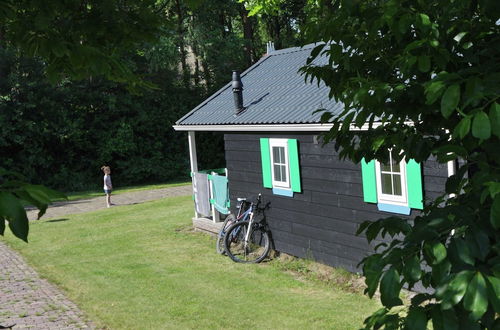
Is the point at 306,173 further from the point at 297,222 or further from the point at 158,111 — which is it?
the point at 158,111

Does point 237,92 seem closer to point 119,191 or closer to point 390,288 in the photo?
point 390,288

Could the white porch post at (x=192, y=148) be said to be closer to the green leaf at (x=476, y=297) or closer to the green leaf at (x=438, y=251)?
the green leaf at (x=438, y=251)

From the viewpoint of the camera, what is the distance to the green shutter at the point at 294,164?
11.3 metres

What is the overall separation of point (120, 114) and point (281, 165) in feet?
64.2

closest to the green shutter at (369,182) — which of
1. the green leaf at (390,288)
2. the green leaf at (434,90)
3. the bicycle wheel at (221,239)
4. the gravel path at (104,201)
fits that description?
the bicycle wheel at (221,239)

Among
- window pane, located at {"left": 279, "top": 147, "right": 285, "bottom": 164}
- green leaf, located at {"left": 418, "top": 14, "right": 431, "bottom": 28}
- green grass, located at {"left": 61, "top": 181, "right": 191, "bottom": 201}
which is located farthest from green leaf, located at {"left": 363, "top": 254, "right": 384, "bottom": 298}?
green grass, located at {"left": 61, "top": 181, "right": 191, "bottom": 201}

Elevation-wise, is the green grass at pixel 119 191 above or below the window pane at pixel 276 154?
below

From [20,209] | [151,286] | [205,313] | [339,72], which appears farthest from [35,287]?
[20,209]

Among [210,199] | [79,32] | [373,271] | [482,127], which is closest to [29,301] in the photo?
[210,199]

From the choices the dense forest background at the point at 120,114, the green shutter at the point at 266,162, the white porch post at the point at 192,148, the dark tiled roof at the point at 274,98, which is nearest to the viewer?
the dark tiled roof at the point at 274,98

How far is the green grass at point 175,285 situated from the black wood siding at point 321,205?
655 mm

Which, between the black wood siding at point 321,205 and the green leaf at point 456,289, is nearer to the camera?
the green leaf at point 456,289

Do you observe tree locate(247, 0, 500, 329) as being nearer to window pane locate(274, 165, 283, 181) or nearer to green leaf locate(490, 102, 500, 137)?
green leaf locate(490, 102, 500, 137)

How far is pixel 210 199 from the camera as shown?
14.6 metres
